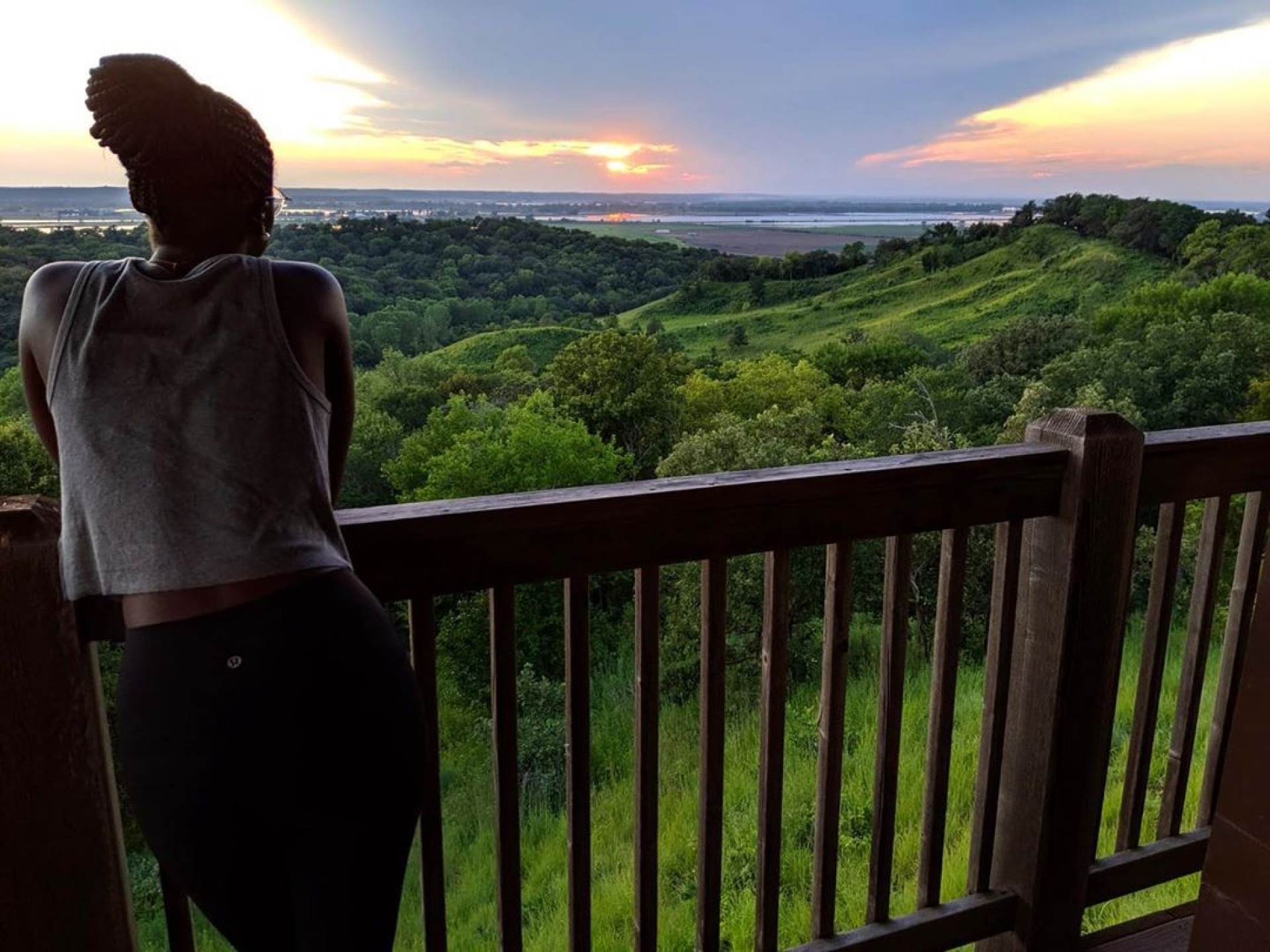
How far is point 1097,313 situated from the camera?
1380 cm

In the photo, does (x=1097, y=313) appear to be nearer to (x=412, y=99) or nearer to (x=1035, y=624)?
(x=412, y=99)

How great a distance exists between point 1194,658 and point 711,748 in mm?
996

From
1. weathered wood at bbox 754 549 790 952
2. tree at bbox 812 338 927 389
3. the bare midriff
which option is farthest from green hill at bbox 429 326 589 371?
the bare midriff

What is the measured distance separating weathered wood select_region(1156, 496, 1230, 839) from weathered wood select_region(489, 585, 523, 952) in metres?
1.24

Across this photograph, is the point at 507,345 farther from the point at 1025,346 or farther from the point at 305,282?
the point at 305,282

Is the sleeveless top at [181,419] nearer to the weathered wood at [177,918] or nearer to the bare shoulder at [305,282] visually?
the bare shoulder at [305,282]

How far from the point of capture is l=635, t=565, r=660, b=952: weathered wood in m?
1.32

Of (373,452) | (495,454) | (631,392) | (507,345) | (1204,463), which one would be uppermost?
(1204,463)

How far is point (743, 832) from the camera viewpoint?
3.54m

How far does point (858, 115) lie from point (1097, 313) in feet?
17.6

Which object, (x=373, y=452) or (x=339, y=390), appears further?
(x=373, y=452)

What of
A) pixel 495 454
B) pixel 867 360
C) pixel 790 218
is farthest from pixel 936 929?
pixel 867 360

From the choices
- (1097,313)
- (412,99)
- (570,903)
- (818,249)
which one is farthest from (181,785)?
(818,249)

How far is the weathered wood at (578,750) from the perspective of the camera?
127 centimetres
